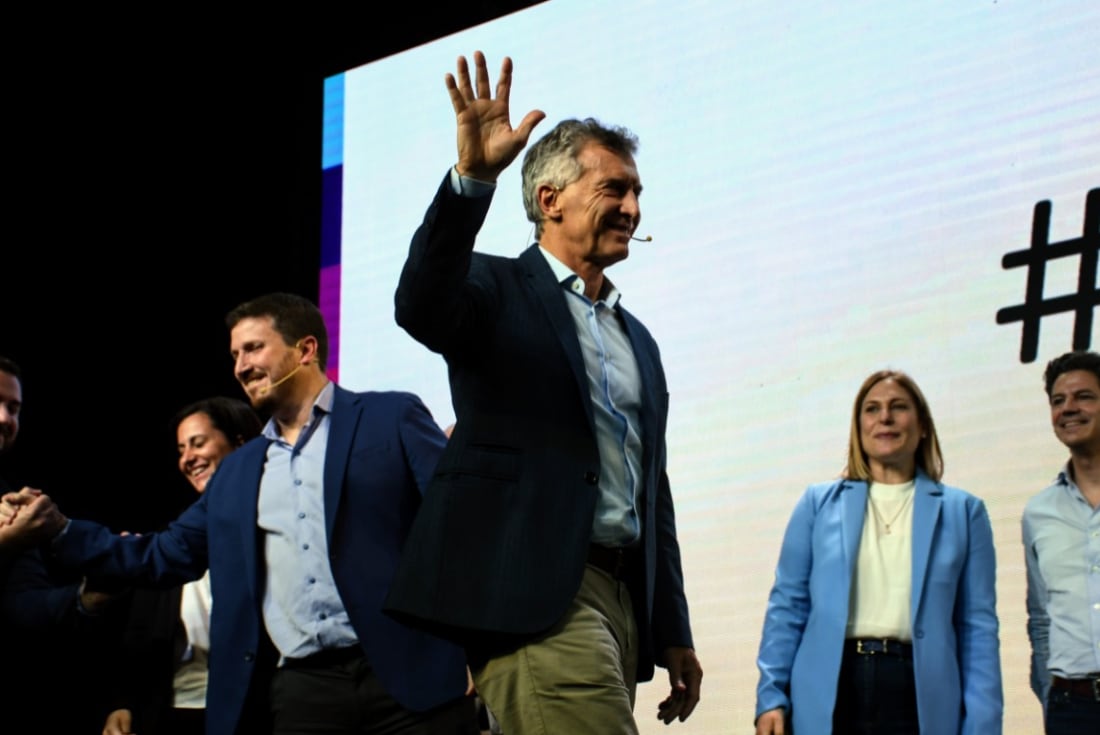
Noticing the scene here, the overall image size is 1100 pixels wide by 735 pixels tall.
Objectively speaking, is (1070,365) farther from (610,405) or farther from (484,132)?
(484,132)

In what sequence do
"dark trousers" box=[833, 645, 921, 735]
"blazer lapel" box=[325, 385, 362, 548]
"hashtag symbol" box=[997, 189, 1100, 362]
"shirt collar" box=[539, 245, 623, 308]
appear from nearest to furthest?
1. "shirt collar" box=[539, 245, 623, 308]
2. "blazer lapel" box=[325, 385, 362, 548]
3. "dark trousers" box=[833, 645, 921, 735]
4. "hashtag symbol" box=[997, 189, 1100, 362]

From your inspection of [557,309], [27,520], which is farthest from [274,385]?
[557,309]

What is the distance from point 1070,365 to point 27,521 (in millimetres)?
2305

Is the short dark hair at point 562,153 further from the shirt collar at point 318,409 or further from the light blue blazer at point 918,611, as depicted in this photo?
the light blue blazer at point 918,611

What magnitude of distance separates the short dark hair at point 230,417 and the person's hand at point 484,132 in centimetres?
198

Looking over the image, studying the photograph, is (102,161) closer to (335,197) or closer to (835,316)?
(335,197)

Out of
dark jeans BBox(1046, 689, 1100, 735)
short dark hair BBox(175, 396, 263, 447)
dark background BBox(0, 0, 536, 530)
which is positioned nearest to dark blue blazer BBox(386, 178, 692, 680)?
dark jeans BBox(1046, 689, 1100, 735)

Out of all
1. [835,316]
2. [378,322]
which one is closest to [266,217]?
[378,322]

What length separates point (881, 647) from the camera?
9.04ft

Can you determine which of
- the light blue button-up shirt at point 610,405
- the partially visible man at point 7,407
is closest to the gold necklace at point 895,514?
the light blue button-up shirt at point 610,405

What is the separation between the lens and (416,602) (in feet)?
5.79

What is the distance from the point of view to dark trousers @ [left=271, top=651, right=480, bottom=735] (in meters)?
2.45

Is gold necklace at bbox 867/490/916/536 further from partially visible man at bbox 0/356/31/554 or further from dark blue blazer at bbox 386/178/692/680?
partially visible man at bbox 0/356/31/554

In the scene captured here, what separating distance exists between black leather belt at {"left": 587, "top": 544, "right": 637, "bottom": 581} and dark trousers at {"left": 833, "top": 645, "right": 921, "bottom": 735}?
99 centimetres
